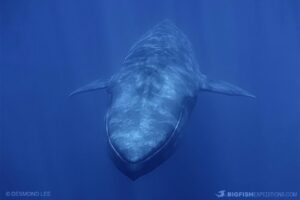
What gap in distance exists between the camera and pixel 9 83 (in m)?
22.2

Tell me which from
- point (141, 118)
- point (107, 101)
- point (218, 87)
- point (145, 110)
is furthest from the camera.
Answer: point (218, 87)

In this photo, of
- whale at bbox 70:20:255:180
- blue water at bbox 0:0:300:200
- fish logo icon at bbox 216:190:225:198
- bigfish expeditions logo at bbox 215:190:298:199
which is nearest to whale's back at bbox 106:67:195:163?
whale at bbox 70:20:255:180

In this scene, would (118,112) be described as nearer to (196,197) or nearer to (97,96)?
(196,197)

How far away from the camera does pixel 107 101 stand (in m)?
9.20

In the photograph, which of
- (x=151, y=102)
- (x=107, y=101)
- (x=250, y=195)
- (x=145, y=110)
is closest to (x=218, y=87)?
(x=107, y=101)

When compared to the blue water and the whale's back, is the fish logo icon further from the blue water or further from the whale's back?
the whale's back

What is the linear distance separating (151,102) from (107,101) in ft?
7.67

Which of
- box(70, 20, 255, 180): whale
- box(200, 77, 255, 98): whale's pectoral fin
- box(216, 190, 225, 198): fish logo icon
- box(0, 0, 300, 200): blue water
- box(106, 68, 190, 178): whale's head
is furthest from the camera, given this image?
box(0, 0, 300, 200): blue water

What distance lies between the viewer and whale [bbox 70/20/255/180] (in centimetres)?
609

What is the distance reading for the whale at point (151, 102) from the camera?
6.09 meters

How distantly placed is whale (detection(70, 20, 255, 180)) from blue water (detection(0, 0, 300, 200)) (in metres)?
5.69

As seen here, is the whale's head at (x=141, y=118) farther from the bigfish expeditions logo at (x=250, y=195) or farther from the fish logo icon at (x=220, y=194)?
the bigfish expeditions logo at (x=250, y=195)

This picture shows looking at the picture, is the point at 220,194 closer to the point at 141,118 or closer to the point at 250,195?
the point at 250,195

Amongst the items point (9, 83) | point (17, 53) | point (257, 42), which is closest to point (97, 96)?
point (9, 83)
